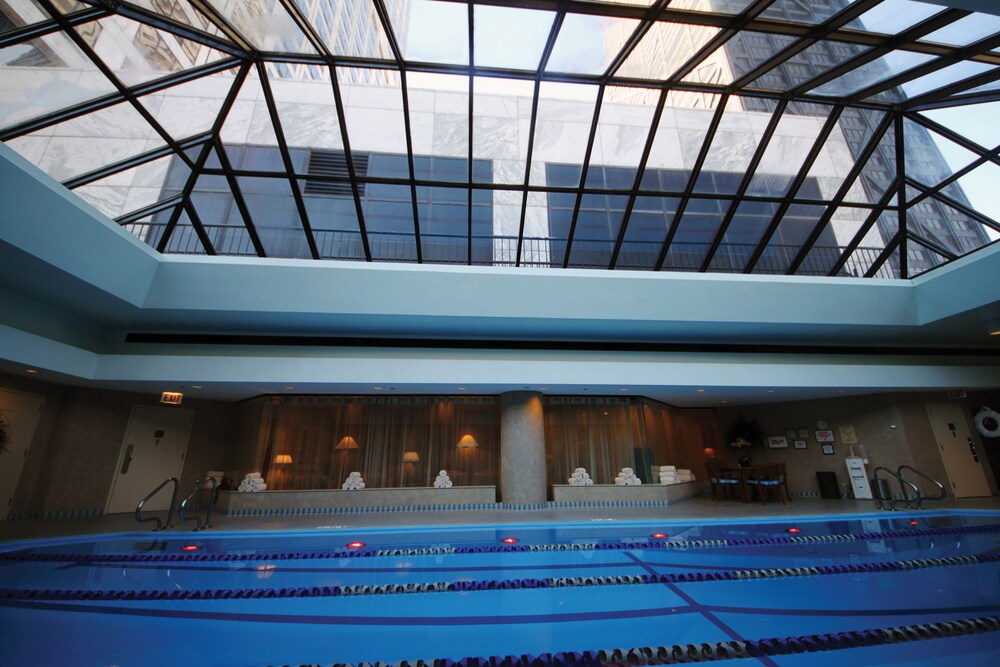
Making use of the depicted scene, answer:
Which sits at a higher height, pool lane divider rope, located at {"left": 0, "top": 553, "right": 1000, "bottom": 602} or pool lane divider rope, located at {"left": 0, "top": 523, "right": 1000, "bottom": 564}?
pool lane divider rope, located at {"left": 0, "top": 523, "right": 1000, "bottom": 564}

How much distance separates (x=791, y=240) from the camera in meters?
8.38

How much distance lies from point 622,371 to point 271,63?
781 cm

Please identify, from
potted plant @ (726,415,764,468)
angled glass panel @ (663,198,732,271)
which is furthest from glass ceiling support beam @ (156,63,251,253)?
potted plant @ (726,415,764,468)

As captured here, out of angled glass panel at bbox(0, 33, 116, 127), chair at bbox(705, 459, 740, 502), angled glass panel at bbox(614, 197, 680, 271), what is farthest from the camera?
chair at bbox(705, 459, 740, 502)

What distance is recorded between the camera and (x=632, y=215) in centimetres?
793

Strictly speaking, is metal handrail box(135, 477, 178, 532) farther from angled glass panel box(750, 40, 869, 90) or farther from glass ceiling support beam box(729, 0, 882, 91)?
angled glass panel box(750, 40, 869, 90)

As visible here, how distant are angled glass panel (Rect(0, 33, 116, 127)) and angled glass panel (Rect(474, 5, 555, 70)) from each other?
455cm

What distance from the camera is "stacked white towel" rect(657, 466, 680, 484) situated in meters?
10.0

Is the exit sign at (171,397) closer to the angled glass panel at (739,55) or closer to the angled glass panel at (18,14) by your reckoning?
the angled glass panel at (18,14)

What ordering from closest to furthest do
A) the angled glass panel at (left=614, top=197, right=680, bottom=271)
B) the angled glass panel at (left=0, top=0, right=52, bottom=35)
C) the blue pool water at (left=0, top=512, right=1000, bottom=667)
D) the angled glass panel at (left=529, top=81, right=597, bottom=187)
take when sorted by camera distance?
the blue pool water at (left=0, top=512, right=1000, bottom=667) < the angled glass panel at (left=0, top=0, right=52, bottom=35) < the angled glass panel at (left=529, top=81, right=597, bottom=187) < the angled glass panel at (left=614, top=197, right=680, bottom=271)

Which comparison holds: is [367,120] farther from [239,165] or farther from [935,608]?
[935,608]

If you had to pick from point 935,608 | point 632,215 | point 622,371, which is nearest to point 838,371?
point 622,371

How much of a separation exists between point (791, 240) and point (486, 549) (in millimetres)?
8211

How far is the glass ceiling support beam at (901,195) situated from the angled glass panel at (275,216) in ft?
34.3
